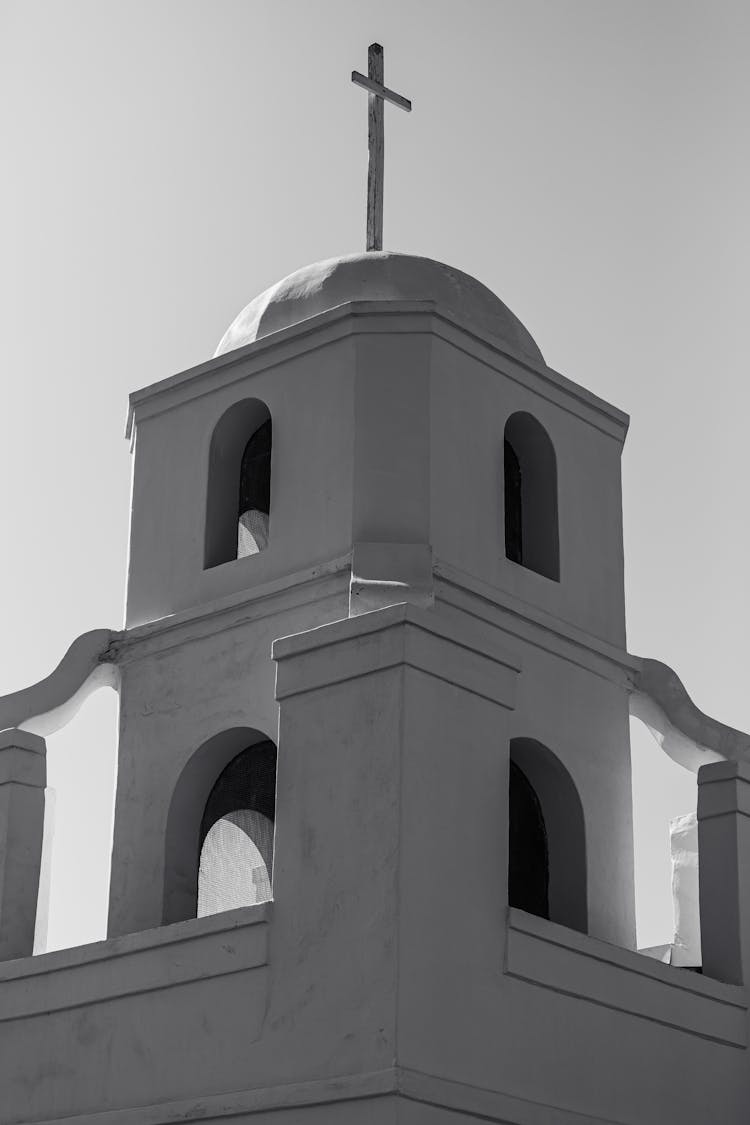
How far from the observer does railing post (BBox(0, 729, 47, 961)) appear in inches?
420

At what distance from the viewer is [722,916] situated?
10703mm

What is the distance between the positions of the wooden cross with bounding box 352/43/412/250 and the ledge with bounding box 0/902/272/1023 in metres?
5.55

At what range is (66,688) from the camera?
11.7 m

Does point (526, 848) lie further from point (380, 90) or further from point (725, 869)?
point (380, 90)

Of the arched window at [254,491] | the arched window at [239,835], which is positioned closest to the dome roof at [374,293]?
the arched window at [254,491]

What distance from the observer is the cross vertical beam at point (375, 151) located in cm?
1313

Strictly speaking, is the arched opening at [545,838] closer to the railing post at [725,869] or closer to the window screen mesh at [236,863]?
the railing post at [725,869]

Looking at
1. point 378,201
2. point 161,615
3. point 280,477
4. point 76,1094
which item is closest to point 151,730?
point 161,615

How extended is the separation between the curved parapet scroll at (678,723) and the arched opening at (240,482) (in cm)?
265

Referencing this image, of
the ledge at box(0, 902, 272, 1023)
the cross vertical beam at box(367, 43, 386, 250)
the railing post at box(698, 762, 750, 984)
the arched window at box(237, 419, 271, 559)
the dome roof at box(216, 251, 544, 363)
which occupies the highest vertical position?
the cross vertical beam at box(367, 43, 386, 250)

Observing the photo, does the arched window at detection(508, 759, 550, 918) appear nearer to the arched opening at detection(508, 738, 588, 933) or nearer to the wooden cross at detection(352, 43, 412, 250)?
the arched opening at detection(508, 738, 588, 933)

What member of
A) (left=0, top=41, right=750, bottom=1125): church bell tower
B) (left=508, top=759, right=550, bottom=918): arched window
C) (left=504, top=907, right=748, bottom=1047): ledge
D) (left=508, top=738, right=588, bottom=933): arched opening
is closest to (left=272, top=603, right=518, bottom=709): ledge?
(left=0, top=41, right=750, bottom=1125): church bell tower

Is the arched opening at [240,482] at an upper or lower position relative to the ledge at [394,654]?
upper

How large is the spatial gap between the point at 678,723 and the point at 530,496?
1.81m
